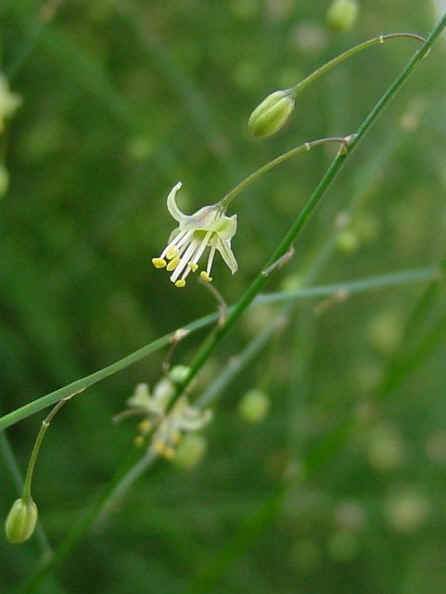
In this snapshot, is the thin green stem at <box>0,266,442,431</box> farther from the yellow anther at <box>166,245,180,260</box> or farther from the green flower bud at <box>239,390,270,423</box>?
the green flower bud at <box>239,390,270,423</box>

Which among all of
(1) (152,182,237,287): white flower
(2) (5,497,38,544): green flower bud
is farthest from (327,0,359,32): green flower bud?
(2) (5,497,38,544): green flower bud

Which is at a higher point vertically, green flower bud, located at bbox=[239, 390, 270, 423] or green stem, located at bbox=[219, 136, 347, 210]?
green stem, located at bbox=[219, 136, 347, 210]

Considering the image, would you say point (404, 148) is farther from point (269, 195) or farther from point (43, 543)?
Result: point (43, 543)

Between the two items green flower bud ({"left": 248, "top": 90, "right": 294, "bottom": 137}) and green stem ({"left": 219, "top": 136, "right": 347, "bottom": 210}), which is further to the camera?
green flower bud ({"left": 248, "top": 90, "right": 294, "bottom": 137})

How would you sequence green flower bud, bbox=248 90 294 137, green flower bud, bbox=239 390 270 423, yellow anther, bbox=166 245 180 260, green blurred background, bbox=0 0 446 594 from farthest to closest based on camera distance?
green blurred background, bbox=0 0 446 594, green flower bud, bbox=239 390 270 423, yellow anther, bbox=166 245 180 260, green flower bud, bbox=248 90 294 137

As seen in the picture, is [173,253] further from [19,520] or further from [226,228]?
[19,520]

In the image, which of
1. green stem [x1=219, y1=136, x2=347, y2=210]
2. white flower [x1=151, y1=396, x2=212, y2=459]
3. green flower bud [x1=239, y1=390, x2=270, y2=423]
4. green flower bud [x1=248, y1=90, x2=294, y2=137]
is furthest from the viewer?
green flower bud [x1=239, y1=390, x2=270, y2=423]

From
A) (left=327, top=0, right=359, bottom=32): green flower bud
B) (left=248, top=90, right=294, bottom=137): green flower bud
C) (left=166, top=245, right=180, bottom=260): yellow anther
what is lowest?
(left=166, top=245, right=180, bottom=260): yellow anther
